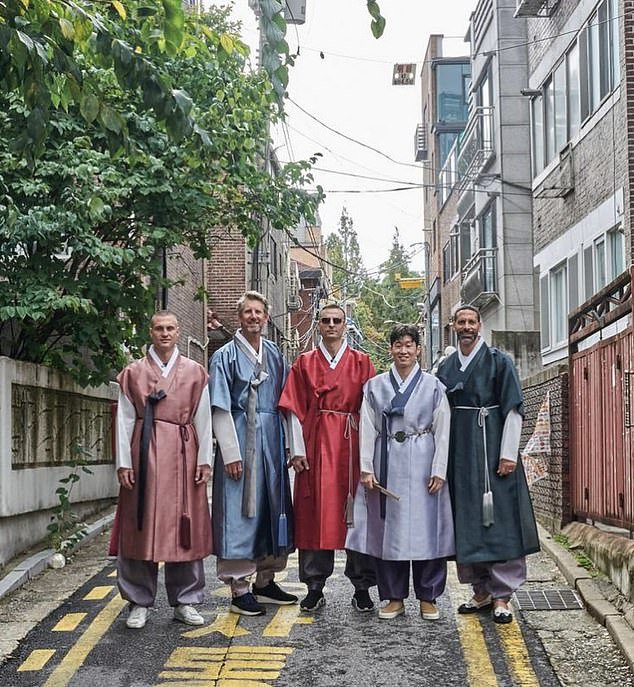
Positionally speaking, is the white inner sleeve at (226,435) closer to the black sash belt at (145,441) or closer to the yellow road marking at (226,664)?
the black sash belt at (145,441)

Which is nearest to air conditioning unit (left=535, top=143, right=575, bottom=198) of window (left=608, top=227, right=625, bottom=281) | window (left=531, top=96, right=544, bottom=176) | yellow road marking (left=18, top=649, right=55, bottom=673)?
window (left=531, top=96, right=544, bottom=176)

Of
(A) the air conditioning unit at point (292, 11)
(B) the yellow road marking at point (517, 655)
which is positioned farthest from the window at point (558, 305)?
(B) the yellow road marking at point (517, 655)

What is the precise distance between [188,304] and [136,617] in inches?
669

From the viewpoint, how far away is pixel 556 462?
10797mm

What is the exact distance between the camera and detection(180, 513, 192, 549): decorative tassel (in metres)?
6.91

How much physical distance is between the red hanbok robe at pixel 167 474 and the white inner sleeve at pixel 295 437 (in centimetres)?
66

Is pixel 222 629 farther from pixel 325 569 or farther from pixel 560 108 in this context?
pixel 560 108

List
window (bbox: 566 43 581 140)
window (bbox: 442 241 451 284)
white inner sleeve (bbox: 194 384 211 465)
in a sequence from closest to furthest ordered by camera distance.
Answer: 1. white inner sleeve (bbox: 194 384 211 465)
2. window (bbox: 566 43 581 140)
3. window (bbox: 442 241 451 284)

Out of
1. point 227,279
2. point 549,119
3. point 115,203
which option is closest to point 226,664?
point 115,203

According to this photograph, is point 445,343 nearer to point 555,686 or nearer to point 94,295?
point 94,295

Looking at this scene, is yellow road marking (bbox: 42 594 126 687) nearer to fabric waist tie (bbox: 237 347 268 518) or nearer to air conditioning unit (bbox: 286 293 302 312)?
fabric waist tie (bbox: 237 347 268 518)

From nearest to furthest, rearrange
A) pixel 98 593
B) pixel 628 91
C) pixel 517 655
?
pixel 517 655
pixel 98 593
pixel 628 91

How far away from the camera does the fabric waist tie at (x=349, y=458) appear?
7172 millimetres

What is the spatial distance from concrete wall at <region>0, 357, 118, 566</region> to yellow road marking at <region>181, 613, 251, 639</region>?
2668mm
